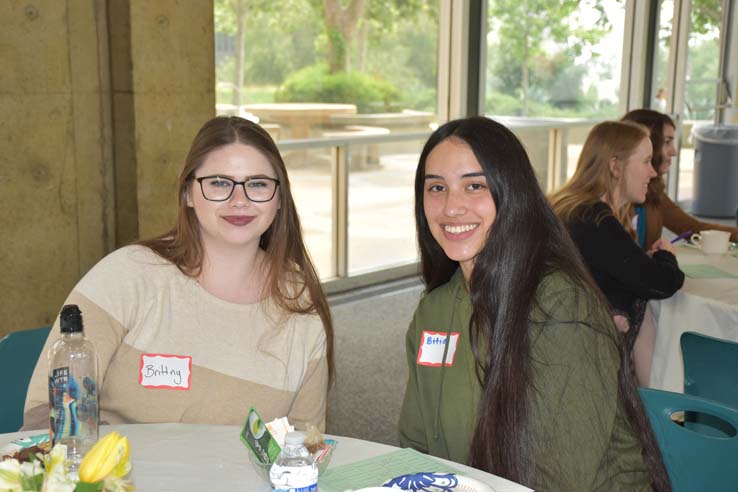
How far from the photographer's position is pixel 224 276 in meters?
2.21

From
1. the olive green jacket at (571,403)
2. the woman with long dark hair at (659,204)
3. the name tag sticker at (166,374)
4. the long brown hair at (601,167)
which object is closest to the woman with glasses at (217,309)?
the name tag sticker at (166,374)

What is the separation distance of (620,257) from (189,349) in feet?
6.12

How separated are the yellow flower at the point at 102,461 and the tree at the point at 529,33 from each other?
21.7 ft

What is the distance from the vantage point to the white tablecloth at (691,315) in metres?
3.14

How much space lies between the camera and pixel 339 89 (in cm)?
618

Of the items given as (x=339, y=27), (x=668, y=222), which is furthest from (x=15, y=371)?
(x=339, y=27)

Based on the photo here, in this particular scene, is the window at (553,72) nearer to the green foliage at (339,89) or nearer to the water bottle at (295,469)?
the green foliage at (339,89)

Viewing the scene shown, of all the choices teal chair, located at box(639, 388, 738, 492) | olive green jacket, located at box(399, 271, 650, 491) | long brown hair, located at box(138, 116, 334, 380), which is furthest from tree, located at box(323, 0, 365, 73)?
teal chair, located at box(639, 388, 738, 492)

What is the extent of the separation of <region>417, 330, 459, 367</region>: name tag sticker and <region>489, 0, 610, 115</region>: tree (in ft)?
18.2

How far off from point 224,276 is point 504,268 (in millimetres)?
739

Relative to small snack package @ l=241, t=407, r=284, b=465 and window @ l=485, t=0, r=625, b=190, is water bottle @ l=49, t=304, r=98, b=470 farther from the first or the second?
window @ l=485, t=0, r=625, b=190

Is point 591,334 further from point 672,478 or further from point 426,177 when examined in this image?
point 426,177

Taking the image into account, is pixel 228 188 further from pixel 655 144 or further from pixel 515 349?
pixel 655 144

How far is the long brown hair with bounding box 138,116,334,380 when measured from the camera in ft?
7.24
